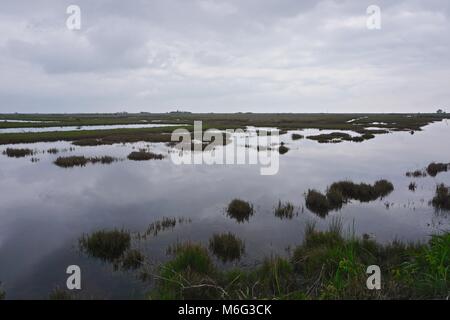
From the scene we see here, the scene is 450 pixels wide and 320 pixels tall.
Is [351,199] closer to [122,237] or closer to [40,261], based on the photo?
[122,237]

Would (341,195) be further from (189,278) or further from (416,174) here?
(189,278)

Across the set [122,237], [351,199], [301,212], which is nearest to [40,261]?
[122,237]

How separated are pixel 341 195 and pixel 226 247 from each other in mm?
9363

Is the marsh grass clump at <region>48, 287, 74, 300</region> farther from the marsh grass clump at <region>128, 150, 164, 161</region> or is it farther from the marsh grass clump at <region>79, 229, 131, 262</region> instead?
the marsh grass clump at <region>128, 150, 164, 161</region>

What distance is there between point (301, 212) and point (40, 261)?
11.4 meters

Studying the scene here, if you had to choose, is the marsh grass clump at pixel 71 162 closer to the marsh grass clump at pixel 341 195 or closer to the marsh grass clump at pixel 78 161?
the marsh grass clump at pixel 78 161

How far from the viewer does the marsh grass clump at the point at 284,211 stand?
14.6 m

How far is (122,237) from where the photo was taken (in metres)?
11.1

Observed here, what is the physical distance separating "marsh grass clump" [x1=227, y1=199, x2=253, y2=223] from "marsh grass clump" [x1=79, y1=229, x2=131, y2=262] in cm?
543

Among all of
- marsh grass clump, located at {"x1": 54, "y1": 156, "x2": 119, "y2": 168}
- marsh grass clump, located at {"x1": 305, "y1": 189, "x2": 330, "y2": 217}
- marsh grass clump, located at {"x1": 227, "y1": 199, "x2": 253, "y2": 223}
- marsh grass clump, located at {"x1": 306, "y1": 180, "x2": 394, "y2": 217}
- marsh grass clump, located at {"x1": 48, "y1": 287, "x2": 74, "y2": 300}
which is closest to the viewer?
marsh grass clump, located at {"x1": 48, "y1": 287, "x2": 74, "y2": 300}

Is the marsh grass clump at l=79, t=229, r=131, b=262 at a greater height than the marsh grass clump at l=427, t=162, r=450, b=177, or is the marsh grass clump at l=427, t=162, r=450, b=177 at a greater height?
the marsh grass clump at l=427, t=162, r=450, b=177

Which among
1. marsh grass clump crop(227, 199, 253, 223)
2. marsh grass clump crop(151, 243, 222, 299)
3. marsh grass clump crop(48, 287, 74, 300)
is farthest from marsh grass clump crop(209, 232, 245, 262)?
marsh grass clump crop(48, 287, 74, 300)

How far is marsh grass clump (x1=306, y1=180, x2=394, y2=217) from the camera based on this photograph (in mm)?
15961

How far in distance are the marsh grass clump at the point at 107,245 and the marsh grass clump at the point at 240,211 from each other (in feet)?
17.8
